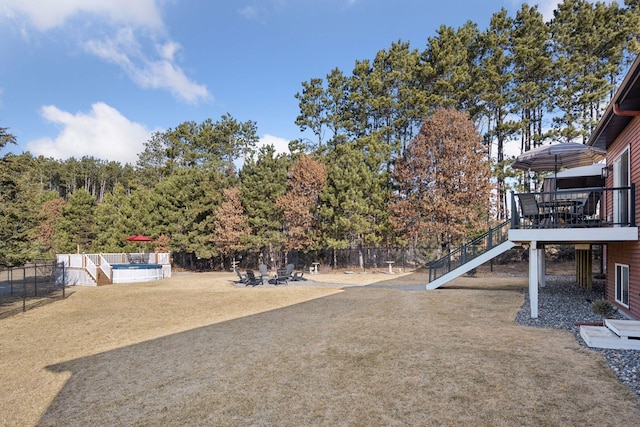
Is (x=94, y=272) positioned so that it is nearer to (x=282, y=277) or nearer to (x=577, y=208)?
(x=282, y=277)

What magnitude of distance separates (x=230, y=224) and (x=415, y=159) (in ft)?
46.4

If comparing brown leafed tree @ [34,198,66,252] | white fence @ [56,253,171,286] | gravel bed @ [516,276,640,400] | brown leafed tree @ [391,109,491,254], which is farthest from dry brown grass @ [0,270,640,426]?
brown leafed tree @ [34,198,66,252]

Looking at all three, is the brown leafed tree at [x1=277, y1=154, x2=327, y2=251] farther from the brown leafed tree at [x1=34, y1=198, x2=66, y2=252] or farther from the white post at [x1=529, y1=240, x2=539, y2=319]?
the brown leafed tree at [x1=34, y1=198, x2=66, y2=252]

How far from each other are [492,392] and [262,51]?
27356 mm

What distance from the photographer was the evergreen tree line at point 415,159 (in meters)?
24.6

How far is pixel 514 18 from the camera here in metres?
30.1

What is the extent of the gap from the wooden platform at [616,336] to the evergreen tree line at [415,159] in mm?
16860

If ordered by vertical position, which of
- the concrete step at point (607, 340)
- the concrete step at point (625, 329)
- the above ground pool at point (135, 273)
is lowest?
the above ground pool at point (135, 273)

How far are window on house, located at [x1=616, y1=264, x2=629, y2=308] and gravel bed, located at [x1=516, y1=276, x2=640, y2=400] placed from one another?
0.56m

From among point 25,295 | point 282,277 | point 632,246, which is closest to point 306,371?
point 632,246

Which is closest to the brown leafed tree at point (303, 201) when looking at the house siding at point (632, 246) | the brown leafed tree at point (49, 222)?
the house siding at point (632, 246)

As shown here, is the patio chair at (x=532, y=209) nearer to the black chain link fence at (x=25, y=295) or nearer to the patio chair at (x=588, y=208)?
the patio chair at (x=588, y=208)

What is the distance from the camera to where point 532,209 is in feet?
32.8

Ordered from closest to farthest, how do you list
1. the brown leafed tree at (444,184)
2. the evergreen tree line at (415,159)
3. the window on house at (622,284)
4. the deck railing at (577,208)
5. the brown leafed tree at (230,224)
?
the deck railing at (577,208)
the window on house at (622,284)
the brown leafed tree at (444,184)
the evergreen tree line at (415,159)
the brown leafed tree at (230,224)
